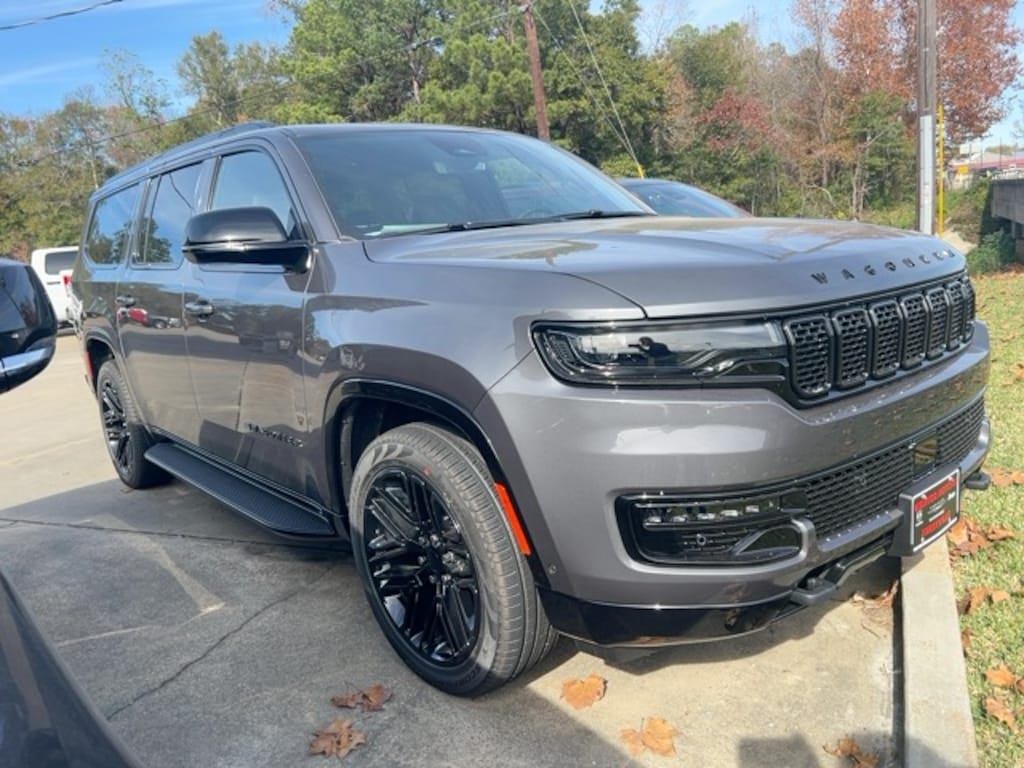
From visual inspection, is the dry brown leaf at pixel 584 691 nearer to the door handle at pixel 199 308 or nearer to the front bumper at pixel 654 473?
the front bumper at pixel 654 473

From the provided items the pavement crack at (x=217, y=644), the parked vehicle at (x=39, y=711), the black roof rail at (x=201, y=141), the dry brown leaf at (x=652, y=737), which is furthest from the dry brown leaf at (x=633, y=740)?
the black roof rail at (x=201, y=141)

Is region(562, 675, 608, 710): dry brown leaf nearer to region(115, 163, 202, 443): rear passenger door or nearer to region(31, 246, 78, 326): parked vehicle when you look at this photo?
region(115, 163, 202, 443): rear passenger door

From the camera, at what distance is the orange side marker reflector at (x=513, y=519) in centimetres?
239

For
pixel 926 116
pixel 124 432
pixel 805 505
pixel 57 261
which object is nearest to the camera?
pixel 805 505

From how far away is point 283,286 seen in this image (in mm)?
3199

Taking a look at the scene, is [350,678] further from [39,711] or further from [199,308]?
[39,711]

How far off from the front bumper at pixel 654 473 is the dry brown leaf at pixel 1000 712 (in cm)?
64

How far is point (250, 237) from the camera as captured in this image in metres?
3.03

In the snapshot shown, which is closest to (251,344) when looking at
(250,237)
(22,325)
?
(250,237)

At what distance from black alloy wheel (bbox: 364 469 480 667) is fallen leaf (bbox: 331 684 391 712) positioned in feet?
0.60

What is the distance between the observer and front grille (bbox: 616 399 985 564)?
2170mm

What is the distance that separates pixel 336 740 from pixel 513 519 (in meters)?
0.94

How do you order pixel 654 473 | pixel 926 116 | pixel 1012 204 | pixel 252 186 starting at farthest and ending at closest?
pixel 1012 204 < pixel 926 116 < pixel 252 186 < pixel 654 473

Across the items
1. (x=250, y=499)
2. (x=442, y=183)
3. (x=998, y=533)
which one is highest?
(x=442, y=183)
